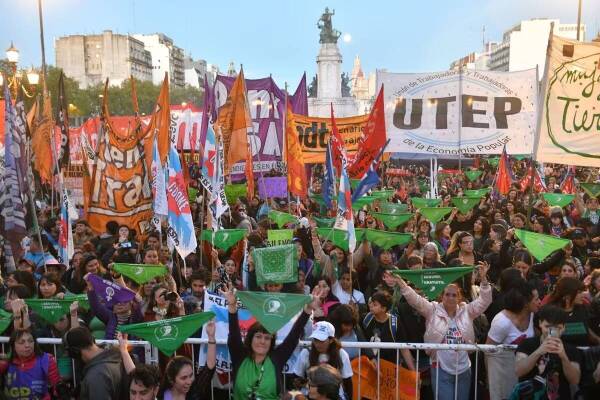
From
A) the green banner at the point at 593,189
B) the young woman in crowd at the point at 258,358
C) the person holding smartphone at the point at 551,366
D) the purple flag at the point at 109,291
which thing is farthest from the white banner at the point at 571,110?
the green banner at the point at 593,189

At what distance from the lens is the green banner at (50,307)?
5.23 m

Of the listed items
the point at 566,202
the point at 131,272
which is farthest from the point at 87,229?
the point at 566,202

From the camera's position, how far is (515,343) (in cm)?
471

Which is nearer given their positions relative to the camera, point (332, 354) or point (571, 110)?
point (332, 354)

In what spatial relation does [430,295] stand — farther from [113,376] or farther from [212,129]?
[212,129]

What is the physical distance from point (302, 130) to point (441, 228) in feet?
20.7

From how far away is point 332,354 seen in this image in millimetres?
4414

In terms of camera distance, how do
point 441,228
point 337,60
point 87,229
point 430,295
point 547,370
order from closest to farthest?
point 547,370
point 430,295
point 441,228
point 87,229
point 337,60

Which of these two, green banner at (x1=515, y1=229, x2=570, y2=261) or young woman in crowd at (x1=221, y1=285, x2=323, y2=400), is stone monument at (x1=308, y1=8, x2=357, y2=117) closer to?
green banner at (x1=515, y1=229, x2=570, y2=261)

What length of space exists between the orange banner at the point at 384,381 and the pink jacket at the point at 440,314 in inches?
15.4

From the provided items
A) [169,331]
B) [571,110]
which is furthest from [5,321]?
[571,110]

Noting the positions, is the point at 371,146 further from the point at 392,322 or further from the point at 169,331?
the point at 169,331

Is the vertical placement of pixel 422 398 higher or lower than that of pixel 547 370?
lower

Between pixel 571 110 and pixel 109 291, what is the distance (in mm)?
5516
